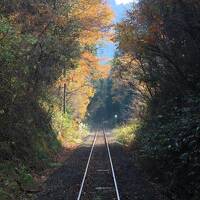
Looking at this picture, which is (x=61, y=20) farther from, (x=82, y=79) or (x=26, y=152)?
(x=82, y=79)

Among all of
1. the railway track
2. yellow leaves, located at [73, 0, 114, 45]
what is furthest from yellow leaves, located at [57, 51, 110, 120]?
the railway track

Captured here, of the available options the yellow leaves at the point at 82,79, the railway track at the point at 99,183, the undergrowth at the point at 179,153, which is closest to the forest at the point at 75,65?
the undergrowth at the point at 179,153

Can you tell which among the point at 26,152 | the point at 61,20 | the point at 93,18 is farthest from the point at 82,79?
the point at 26,152

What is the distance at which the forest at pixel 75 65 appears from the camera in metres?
15.5

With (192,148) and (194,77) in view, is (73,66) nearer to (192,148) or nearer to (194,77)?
(194,77)

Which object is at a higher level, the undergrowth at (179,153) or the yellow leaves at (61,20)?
the yellow leaves at (61,20)

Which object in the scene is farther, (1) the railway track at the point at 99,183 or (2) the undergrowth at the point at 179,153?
(1) the railway track at the point at 99,183

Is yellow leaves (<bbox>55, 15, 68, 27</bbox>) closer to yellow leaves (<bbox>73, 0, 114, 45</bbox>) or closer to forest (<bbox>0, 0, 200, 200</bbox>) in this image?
forest (<bbox>0, 0, 200, 200</bbox>)

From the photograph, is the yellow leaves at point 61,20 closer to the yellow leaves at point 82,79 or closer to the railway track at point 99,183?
the railway track at point 99,183

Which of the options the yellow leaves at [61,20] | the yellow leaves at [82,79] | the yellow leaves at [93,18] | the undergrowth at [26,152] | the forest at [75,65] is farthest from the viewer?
the yellow leaves at [82,79]

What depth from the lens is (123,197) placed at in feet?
48.6

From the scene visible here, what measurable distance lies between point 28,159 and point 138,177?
16.0ft

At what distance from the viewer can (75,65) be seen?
32.7 metres

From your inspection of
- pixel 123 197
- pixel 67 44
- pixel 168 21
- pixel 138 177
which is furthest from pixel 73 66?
pixel 123 197
